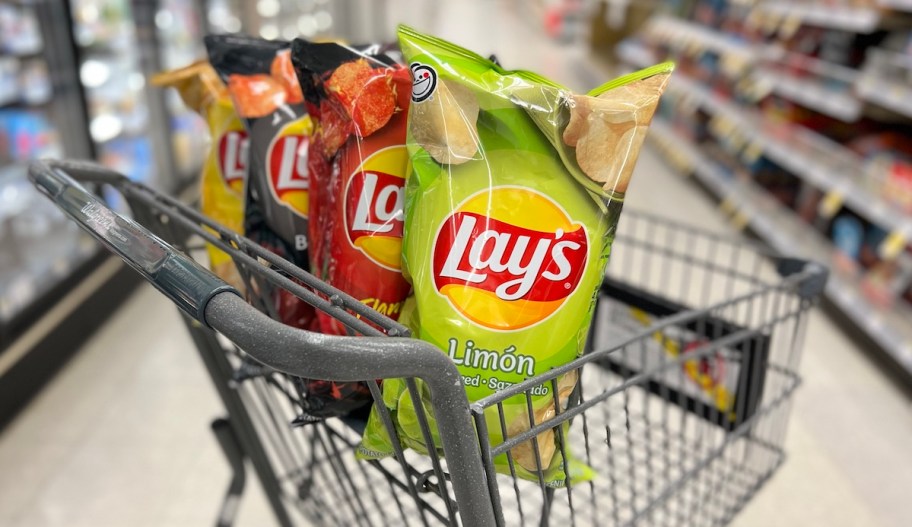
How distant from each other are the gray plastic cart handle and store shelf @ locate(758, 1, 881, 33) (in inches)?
93.6

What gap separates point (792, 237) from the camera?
2.84 meters

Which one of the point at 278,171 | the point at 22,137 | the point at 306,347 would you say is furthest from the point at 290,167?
the point at 22,137

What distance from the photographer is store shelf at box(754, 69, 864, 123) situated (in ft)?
7.97

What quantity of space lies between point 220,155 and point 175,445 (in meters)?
1.19

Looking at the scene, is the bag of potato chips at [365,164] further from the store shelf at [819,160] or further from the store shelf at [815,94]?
the store shelf at [815,94]

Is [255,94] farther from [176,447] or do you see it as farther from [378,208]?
[176,447]

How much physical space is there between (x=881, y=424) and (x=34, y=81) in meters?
2.96

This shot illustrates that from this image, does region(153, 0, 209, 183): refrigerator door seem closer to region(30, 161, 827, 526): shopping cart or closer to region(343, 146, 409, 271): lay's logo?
region(30, 161, 827, 526): shopping cart

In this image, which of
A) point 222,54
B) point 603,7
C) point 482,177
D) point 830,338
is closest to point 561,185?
point 482,177

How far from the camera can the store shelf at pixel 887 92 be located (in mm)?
2037

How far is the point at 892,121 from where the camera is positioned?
2.58m

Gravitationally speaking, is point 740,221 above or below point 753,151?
below

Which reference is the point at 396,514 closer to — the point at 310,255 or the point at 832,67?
the point at 310,255

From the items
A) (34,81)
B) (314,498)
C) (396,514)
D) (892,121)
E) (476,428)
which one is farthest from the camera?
(892,121)
